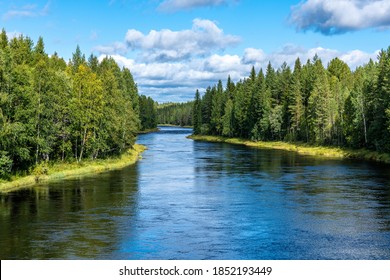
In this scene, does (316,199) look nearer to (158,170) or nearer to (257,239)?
(257,239)

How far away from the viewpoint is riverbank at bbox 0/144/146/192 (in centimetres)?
5442

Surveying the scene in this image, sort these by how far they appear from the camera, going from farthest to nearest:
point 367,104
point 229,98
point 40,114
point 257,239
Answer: point 229,98 → point 367,104 → point 40,114 → point 257,239

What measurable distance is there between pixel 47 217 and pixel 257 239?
1714 cm

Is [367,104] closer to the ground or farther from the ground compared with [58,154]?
farther from the ground

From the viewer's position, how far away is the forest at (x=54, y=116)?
175 feet

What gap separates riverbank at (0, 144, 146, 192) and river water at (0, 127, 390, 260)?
2.46 metres

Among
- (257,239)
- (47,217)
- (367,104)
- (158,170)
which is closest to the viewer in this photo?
(257,239)

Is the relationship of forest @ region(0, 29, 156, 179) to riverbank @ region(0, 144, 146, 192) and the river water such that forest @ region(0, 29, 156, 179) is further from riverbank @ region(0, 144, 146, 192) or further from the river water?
the river water

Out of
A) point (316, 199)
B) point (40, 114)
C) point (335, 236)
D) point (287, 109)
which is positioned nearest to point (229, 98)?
point (287, 109)

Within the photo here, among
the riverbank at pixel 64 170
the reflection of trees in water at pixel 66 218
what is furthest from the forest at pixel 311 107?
the reflection of trees in water at pixel 66 218

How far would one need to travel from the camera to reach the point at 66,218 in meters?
38.3

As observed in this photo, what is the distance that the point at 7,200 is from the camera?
4547 cm

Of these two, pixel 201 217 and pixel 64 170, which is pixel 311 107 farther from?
pixel 201 217

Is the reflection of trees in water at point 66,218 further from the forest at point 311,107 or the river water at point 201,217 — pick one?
the forest at point 311,107
